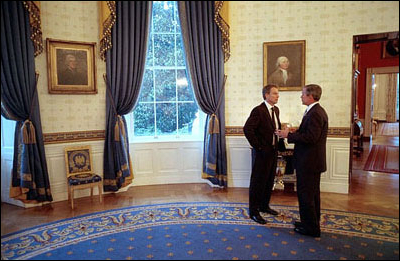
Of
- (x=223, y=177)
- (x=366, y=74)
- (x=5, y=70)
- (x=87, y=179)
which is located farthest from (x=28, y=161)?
(x=366, y=74)

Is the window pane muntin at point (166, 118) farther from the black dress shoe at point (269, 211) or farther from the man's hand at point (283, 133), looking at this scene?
the man's hand at point (283, 133)

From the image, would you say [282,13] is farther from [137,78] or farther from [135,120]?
[135,120]

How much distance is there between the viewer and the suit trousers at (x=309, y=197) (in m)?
2.83

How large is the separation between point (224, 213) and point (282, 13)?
2.90m

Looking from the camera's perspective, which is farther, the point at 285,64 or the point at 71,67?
the point at 285,64

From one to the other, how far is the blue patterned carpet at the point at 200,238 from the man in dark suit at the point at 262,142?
0.93 feet

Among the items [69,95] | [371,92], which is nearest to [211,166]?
[69,95]

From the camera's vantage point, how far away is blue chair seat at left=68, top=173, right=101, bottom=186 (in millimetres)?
3770

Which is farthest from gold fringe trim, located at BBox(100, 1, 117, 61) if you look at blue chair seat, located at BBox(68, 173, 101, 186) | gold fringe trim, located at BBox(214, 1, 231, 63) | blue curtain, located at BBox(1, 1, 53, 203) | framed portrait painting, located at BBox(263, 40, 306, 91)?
framed portrait painting, located at BBox(263, 40, 306, 91)

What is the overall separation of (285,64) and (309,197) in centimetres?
226

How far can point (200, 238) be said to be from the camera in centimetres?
288

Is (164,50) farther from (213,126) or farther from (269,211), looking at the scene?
(269,211)

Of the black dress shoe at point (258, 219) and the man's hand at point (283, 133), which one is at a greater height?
the man's hand at point (283, 133)

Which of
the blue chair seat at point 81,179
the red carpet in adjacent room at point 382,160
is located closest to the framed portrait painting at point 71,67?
the blue chair seat at point 81,179
